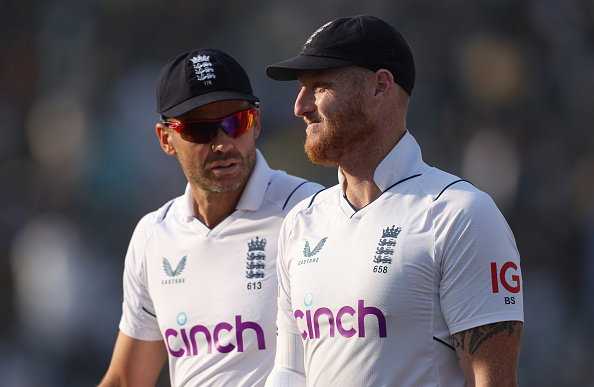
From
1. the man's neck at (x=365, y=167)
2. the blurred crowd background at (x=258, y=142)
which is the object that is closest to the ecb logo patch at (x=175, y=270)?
the man's neck at (x=365, y=167)

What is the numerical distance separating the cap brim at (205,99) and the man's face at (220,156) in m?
0.05

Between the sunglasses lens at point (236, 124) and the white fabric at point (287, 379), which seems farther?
the sunglasses lens at point (236, 124)

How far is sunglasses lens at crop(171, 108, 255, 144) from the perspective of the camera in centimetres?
330

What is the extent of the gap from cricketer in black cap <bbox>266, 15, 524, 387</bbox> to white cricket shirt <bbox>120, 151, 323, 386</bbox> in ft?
1.39

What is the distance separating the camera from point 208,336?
125 inches

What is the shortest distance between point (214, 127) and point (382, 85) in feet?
3.32

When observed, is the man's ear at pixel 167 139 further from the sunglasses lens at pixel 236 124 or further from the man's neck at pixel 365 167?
the man's neck at pixel 365 167

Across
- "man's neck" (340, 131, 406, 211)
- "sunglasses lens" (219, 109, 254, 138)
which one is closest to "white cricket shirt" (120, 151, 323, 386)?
"sunglasses lens" (219, 109, 254, 138)

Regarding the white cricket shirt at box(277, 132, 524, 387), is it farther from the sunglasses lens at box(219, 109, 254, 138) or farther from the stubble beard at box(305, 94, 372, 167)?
the sunglasses lens at box(219, 109, 254, 138)

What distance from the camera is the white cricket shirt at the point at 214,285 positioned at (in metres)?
3.11

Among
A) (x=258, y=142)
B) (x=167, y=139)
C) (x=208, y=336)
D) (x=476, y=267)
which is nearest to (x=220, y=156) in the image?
(x=167, y=139)

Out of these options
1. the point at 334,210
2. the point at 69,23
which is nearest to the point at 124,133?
the point at 69,23

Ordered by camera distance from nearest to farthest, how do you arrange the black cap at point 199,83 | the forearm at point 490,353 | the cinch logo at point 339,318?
the forearm at point 490,353, the cinch logo at point 339,318, the black cap at point 199,83

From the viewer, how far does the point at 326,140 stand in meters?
2.52
